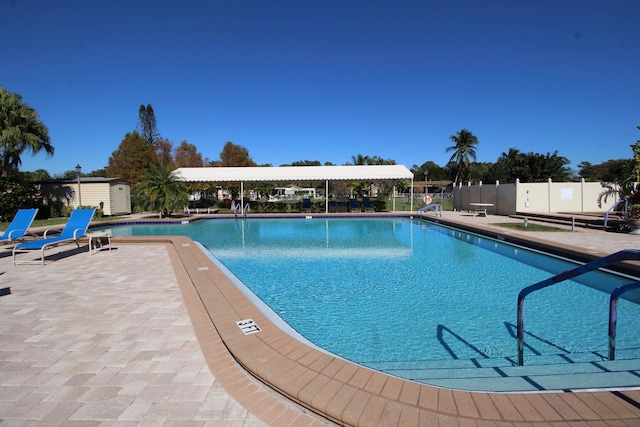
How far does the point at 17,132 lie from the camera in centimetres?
1633

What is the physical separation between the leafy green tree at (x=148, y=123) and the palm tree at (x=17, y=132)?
34094mm

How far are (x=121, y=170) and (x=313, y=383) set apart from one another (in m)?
38.9

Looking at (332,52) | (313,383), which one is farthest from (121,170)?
(313,383)

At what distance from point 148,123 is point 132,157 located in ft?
62.9

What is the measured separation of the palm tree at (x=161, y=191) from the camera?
1802cm

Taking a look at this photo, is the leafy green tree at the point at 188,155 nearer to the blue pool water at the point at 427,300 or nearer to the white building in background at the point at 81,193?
the white building in background at the point at 81,193

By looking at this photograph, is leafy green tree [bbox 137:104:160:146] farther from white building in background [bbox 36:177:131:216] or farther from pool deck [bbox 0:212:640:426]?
pool deck [bbox 0:212:640:426]

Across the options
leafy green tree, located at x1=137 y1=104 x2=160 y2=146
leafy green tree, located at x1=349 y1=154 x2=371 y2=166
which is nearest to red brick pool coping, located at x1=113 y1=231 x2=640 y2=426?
leafy green tree, located at x1=349 y1=154 x2=371 y2=166

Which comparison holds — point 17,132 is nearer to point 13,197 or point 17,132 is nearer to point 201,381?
point 13,197

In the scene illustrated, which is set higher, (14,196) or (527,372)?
(14,196)

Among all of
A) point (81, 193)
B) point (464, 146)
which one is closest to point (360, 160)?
point (464, 146)

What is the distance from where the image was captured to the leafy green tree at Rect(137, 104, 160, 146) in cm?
5006

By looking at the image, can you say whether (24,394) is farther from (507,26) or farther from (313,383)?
(507,26)

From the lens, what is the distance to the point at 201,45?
51.1 feet
